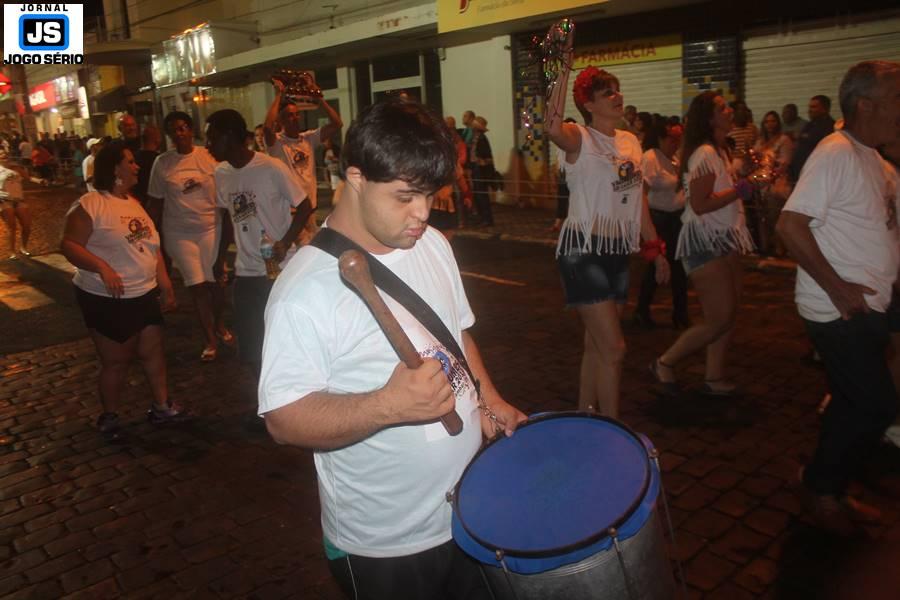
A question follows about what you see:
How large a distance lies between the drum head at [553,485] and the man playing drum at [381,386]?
13 centimetres

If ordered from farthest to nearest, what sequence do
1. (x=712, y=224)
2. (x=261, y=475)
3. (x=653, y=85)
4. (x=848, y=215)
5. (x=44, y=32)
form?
(x=44, y=32) < (x=653, y=85) < (x=712, y=224) < (x=261, y=475) < (x=848, y=215)

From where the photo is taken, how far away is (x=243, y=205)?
5.18m

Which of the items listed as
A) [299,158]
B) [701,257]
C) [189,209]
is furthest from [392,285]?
[299,158]

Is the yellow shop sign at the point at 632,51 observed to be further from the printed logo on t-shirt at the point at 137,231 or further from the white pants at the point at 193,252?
the printed logo on t-shirt at the point at 137,231

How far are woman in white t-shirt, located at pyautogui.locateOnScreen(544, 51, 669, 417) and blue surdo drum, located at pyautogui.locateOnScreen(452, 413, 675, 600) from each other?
7.09 ft

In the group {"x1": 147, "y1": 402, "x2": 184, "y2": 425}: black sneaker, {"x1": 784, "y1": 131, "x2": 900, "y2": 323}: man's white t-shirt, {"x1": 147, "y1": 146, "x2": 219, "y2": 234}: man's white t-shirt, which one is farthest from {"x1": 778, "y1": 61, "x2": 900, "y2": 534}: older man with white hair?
{"x1": 147, "y1": 146, "x2": 219, "y2": 234}: man's white t-shirt

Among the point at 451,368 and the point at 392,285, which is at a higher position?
the point at 392,285

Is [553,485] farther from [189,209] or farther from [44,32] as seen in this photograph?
[44,32]

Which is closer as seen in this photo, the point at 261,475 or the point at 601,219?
the point at 601,219

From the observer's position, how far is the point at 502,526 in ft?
5.76

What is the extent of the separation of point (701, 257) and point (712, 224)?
226 mm

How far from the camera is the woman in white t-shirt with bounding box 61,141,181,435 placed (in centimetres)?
475

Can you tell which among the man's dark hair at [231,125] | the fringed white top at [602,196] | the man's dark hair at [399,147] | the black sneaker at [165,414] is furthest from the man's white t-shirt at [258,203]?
the man's dark hair at [399,147]

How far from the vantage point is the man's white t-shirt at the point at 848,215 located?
10.4ft
